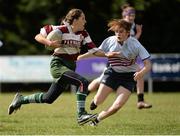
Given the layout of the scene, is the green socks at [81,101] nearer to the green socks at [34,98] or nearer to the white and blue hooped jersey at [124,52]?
the green socks at [34,98]

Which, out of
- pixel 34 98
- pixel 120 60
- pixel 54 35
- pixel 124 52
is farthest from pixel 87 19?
pixel 54 35

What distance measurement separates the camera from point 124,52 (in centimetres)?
1178

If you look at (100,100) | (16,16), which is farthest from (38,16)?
(100,100)

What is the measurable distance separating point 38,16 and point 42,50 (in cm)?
152

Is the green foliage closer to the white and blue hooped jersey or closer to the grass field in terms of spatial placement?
the grass field

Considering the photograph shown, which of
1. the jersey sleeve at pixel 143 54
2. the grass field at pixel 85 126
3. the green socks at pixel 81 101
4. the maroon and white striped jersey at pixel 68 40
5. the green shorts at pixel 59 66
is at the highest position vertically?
the maroon and white striped jersey at pixel 68 40

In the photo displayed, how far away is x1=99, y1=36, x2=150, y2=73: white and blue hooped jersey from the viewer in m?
11.7

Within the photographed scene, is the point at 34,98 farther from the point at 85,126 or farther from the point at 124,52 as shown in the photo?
the point at 124,52

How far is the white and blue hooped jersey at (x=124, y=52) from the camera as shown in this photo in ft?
38.3

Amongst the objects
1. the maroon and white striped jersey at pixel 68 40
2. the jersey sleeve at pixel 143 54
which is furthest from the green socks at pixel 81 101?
the jersey sleeve at pixel 143 54

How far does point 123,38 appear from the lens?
1160cm

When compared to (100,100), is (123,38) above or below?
above

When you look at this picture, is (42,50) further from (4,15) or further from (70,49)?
(70,49)

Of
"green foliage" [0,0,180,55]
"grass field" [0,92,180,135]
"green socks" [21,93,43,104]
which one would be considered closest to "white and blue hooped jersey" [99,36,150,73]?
"grass field" [0,92,180,135]
